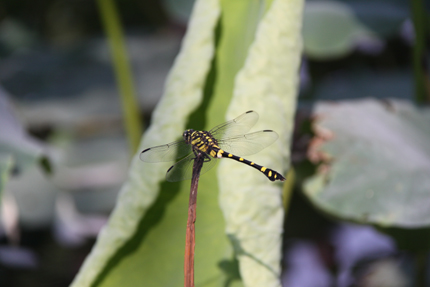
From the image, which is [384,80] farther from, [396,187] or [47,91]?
[47,91]

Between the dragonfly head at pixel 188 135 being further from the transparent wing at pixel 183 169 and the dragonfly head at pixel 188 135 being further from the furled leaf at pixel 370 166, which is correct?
the furled leaf at pixel 370 166

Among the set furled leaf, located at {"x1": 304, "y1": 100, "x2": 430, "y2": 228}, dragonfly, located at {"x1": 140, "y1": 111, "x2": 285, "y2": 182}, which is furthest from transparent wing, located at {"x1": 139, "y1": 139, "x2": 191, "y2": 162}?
furled leaf, located at {"x1": 304, "y1": 100, "x2": 430, "y2": 228}

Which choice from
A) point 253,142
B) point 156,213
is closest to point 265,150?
point 253,142

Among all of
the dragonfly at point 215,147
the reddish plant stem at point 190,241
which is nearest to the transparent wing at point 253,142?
the dragonfly at point 215,147

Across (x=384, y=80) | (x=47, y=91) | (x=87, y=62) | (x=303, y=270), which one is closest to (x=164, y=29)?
(x=87, y=62)

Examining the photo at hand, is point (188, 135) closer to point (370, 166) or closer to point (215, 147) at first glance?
point (215, 147)

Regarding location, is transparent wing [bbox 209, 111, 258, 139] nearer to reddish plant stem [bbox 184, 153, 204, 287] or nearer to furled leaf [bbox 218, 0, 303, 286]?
furled leaf [bbox 218, 0, 303, 286]

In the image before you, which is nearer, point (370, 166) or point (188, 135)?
point (188, 135)
